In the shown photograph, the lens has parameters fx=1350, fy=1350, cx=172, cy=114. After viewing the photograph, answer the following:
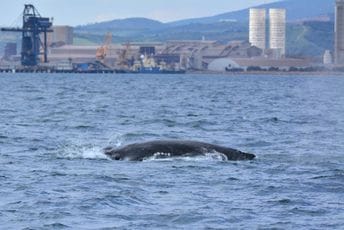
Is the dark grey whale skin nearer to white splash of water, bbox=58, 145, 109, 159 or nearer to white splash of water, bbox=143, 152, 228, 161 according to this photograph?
white splash of water, bbox=143, 152, 228, 161

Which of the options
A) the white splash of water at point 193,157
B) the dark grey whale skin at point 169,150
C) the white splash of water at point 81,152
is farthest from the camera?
the white splash of water at point 81,152

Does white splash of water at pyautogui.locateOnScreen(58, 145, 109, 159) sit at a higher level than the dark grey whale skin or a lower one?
lower

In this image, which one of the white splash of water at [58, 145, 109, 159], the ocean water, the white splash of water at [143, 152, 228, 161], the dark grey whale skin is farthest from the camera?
the white splash of water at [58, 145, 109, 159]

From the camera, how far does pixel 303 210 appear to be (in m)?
28.2

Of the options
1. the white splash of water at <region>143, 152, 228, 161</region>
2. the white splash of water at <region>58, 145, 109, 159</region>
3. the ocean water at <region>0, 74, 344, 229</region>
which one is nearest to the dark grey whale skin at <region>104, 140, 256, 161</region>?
the white splash of water at <region>143, 152, 228, 161</region>

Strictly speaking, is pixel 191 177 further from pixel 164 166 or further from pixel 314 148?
pixel 314 148

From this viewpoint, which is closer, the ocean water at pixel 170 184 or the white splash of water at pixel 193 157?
the ocean water at pixel 170 184

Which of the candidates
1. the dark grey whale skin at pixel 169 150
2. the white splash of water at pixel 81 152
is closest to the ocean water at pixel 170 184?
the white splash of water at pixel 81 152

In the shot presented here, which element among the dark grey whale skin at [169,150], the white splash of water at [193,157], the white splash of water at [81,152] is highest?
the dark grey whale skin at [169,150]

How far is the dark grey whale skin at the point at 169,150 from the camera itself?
37.7m

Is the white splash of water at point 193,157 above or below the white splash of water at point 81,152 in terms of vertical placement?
above

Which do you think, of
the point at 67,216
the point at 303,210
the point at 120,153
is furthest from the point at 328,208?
the point at 120,153

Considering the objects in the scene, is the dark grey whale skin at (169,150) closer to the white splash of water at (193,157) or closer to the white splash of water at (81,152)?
the white splash of water at (193,157)

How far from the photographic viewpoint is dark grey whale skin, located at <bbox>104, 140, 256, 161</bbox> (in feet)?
124
